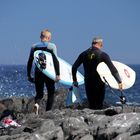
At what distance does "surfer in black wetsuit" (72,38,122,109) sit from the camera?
37.7 ft

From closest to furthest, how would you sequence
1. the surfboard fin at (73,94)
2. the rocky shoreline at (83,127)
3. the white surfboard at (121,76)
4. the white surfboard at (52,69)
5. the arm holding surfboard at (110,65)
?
the rocky shoreline at (83,127)
the arm holding surfboard at (110,65)
the white surfboard at (121,76)
the white surfboard at (52,69)
the surfboard fin at (73,94)

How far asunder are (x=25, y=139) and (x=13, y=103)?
45.4 feet

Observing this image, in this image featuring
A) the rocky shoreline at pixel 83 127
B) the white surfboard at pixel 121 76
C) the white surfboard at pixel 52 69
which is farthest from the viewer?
the white surfboard at pixel 52 69

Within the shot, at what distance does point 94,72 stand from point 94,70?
0.17ft

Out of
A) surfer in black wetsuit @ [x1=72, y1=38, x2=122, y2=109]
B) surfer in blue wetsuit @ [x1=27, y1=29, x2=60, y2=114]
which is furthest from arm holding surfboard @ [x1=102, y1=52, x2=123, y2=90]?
surfer in blue wetsuit @ [x1=27, y1=29, x2=60, y2=114]

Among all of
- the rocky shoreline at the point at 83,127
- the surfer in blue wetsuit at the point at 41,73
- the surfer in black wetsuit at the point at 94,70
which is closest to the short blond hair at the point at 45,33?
the surfer in blue wetsuit at the point at 41,73

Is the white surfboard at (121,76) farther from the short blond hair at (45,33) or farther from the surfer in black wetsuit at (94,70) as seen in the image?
the short blond hair at (45,33)

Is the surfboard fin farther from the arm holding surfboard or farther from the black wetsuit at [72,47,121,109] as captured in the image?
the arm holding surfboard

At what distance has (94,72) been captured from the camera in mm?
11727

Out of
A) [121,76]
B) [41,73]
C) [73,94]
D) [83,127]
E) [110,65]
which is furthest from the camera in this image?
[73,94]

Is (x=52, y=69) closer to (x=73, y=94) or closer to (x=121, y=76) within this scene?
(x=73, y=94)

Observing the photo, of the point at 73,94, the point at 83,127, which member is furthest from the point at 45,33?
the point at 83,127

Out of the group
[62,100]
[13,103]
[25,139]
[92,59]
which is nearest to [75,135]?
[25,139]

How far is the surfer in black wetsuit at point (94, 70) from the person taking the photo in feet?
37.7
